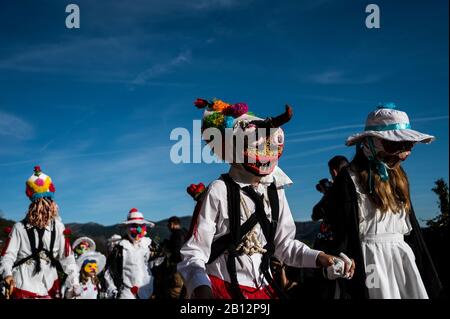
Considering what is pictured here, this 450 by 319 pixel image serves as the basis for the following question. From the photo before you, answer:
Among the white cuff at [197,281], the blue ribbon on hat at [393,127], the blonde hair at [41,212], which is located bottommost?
the white cuff at [197,281]

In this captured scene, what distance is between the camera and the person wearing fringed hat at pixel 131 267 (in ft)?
34.2

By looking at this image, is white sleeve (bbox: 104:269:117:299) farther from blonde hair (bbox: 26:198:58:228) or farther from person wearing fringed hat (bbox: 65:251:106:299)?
blonde hair (bbox: 26:198:58:228)

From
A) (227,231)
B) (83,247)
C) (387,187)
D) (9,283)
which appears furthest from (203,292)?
(83,247)

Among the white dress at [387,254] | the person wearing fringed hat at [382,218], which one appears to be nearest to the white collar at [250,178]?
the person wearing fringed hat at [382,218]

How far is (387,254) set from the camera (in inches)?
178

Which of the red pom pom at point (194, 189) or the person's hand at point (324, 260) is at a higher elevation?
the red pom pom at point (194, 189)

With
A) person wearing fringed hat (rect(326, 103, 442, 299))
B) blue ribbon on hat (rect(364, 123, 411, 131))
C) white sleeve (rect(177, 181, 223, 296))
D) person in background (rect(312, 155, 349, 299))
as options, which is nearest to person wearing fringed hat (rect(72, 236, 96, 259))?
person in background (rect(312, 155, 349, 299))

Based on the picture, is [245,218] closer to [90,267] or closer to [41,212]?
[41,212]

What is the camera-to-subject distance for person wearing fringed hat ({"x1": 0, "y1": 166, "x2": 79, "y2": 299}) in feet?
20.9

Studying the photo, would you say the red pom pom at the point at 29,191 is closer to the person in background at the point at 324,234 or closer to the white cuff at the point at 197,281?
the person in background at the point at 324,234

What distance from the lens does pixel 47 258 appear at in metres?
6.53
